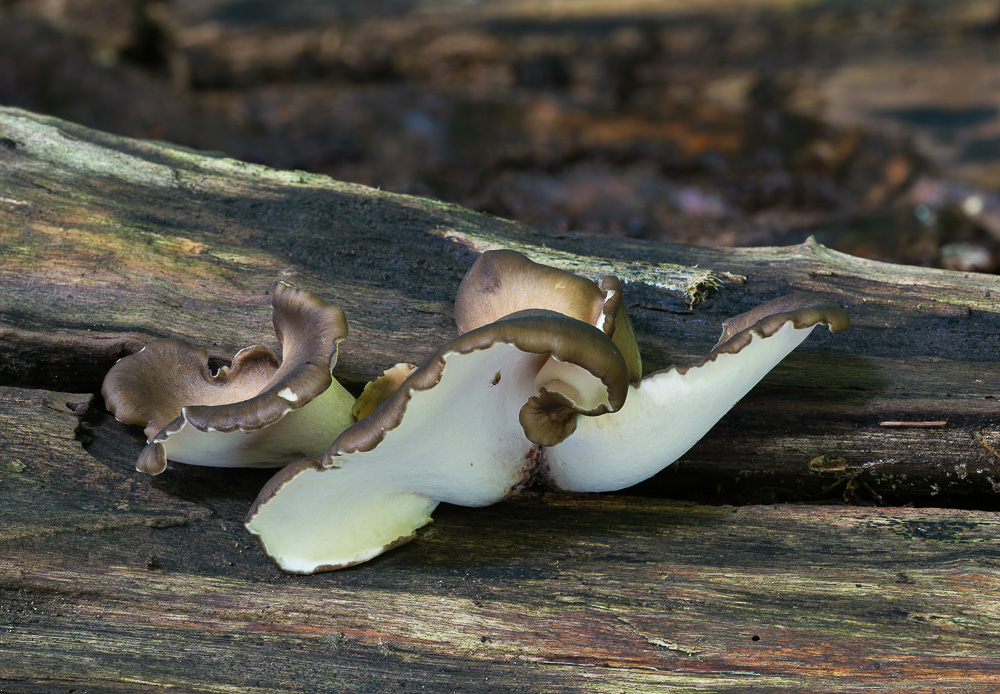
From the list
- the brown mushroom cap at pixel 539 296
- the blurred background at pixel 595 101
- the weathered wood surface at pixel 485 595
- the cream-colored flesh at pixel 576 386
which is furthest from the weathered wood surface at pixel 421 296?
the blurred background at pixel 595 101

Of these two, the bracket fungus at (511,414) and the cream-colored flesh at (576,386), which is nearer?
the bracket fungus at (511,414)

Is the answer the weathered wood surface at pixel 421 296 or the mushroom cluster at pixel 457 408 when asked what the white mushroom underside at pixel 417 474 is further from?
the weathered wood surface at pixel 421 296

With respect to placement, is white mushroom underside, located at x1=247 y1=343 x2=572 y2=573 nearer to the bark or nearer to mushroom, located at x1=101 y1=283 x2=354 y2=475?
the bark

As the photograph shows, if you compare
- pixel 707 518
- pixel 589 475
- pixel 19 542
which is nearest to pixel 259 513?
pixel 19 542

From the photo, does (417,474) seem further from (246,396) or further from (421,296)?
(421,296)

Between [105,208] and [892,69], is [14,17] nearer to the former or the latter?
[105,208]

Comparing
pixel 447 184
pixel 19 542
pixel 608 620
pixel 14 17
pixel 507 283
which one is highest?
pixel 14 17

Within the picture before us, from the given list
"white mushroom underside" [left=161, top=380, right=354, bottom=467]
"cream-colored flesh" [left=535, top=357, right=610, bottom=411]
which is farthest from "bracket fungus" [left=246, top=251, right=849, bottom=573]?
"white mushroom underside" [left=161, top=380, right=354, bottom=467]
